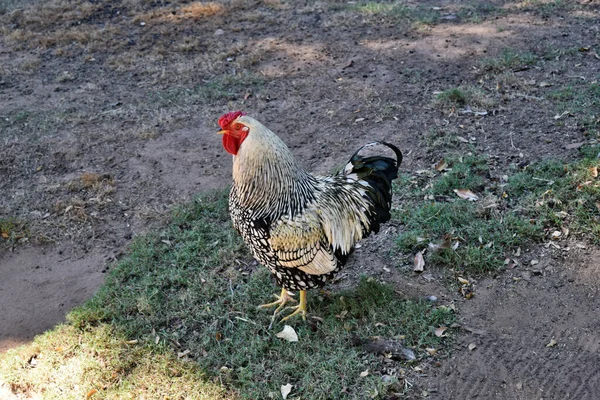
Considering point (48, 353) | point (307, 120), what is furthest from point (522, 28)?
point (48, 353)

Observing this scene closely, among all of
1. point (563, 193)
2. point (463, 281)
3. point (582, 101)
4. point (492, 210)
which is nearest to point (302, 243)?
point (463, 281)

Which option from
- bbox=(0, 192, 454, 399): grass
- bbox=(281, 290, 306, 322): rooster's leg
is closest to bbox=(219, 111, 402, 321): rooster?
bbox=(281, 290, 306, 322): rooster's leg

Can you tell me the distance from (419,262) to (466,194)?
1.07 meters

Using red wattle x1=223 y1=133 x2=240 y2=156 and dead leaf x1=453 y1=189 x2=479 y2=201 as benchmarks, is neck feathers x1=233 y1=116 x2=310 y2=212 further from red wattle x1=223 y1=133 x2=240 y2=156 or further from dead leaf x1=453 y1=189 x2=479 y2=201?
dead leaf x1=453 y1=189 x2=479 y2=201

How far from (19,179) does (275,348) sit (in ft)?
13.3

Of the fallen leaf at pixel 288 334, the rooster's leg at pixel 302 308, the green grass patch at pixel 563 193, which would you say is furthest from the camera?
the green grass patch at pixel 563 193

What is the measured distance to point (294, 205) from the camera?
150 inches

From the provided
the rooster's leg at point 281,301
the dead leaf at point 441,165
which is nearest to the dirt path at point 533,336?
the rooster's leg at point 281,301

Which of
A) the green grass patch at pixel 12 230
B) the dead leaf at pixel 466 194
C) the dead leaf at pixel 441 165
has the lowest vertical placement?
the green grass patch at pixel 12 230

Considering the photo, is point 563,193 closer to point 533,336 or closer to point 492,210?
point 492,210

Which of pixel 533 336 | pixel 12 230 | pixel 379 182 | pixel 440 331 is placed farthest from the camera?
pixel 12 230

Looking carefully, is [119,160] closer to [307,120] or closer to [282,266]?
[307,120]

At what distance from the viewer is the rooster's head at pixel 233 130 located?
3.61m

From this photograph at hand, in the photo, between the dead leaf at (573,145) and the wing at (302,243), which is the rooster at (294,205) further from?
the dead leaf at (573,145)
